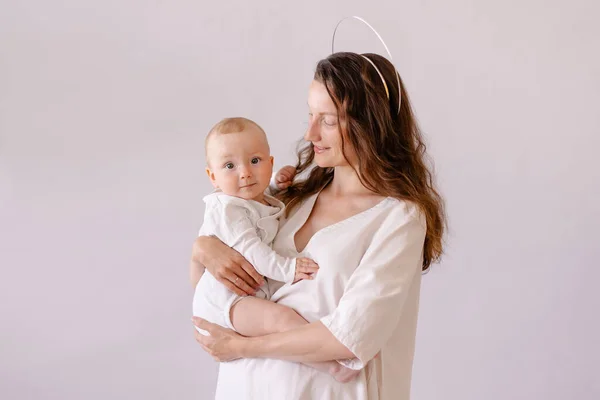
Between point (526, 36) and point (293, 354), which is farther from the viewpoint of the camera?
point (526, 36)

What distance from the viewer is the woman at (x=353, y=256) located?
2318mm

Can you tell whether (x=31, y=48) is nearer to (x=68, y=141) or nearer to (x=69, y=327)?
(x=68, y=141)

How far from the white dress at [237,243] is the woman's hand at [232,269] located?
0.02m

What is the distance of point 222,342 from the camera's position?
2.47 metres

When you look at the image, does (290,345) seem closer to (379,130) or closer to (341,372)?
(341,372)

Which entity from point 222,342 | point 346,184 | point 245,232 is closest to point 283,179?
point 346,184

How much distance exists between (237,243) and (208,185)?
149 cm

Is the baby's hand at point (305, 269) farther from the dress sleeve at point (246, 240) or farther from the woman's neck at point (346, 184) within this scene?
the woman's neck at point (346, 184)

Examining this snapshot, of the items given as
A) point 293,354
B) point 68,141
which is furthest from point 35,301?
point 293,354

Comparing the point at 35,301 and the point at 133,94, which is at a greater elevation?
Answer: the point at 133,94

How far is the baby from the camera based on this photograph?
2.43 meters

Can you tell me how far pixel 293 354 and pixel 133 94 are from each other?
1928 millimetres

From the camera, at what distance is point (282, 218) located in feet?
8.85

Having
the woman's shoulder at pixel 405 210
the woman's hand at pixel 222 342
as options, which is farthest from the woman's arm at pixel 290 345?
the woman's shoulder at pixel 405 210
